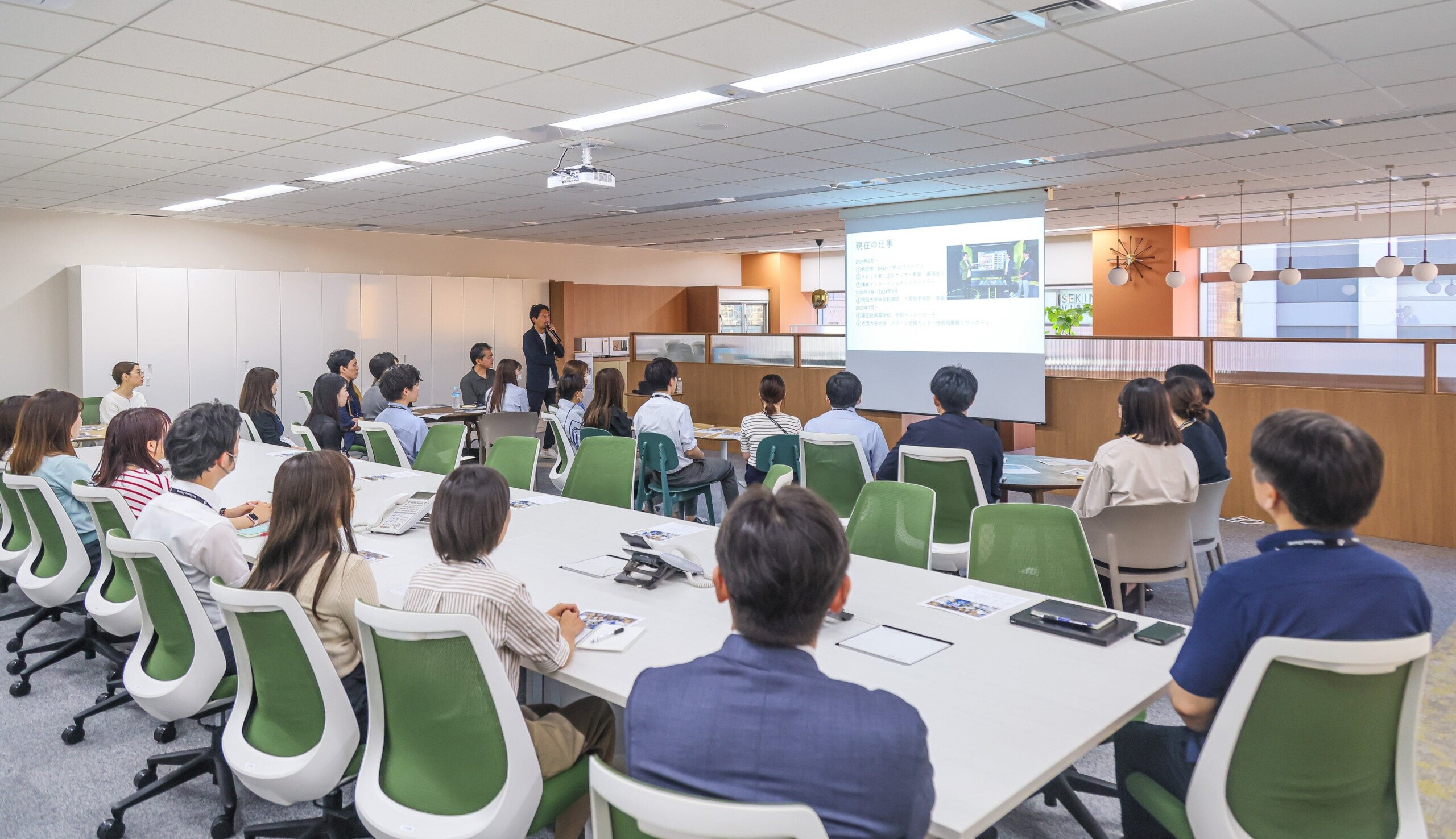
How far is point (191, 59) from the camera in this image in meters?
3.98

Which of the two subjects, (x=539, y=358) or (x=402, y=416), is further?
(x=539, y=358)

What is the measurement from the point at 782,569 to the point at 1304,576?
3.13ft

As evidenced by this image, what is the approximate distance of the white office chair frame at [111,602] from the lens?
127 inches

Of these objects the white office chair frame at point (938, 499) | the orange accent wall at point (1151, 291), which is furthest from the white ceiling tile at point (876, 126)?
the orange accent wall at point (1151, 291)

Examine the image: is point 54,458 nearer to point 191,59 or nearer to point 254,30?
point 191,59

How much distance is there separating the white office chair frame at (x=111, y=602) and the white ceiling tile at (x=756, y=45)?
2.66 m

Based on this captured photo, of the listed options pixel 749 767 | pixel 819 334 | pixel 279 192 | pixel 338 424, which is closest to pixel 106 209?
pixel 279 192

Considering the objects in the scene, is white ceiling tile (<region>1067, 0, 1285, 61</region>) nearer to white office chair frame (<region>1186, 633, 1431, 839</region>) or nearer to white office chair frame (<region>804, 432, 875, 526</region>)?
white office chair frame (<region>804, 432, 875, 526</region>)

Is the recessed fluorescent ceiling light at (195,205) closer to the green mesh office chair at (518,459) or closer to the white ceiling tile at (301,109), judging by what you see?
the white ceiling tile at (301,109)

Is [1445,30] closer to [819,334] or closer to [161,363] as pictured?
[819,334]

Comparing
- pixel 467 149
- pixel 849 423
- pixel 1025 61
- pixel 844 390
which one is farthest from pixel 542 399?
pixel 1025 61

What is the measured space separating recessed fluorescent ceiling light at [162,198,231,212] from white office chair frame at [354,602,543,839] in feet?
25.6

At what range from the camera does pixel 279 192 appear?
25.9ft

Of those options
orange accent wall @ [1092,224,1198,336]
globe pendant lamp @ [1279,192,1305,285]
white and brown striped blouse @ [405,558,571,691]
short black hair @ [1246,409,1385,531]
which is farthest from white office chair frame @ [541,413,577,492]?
orange accent wall @ [1092,224,1198,336]
